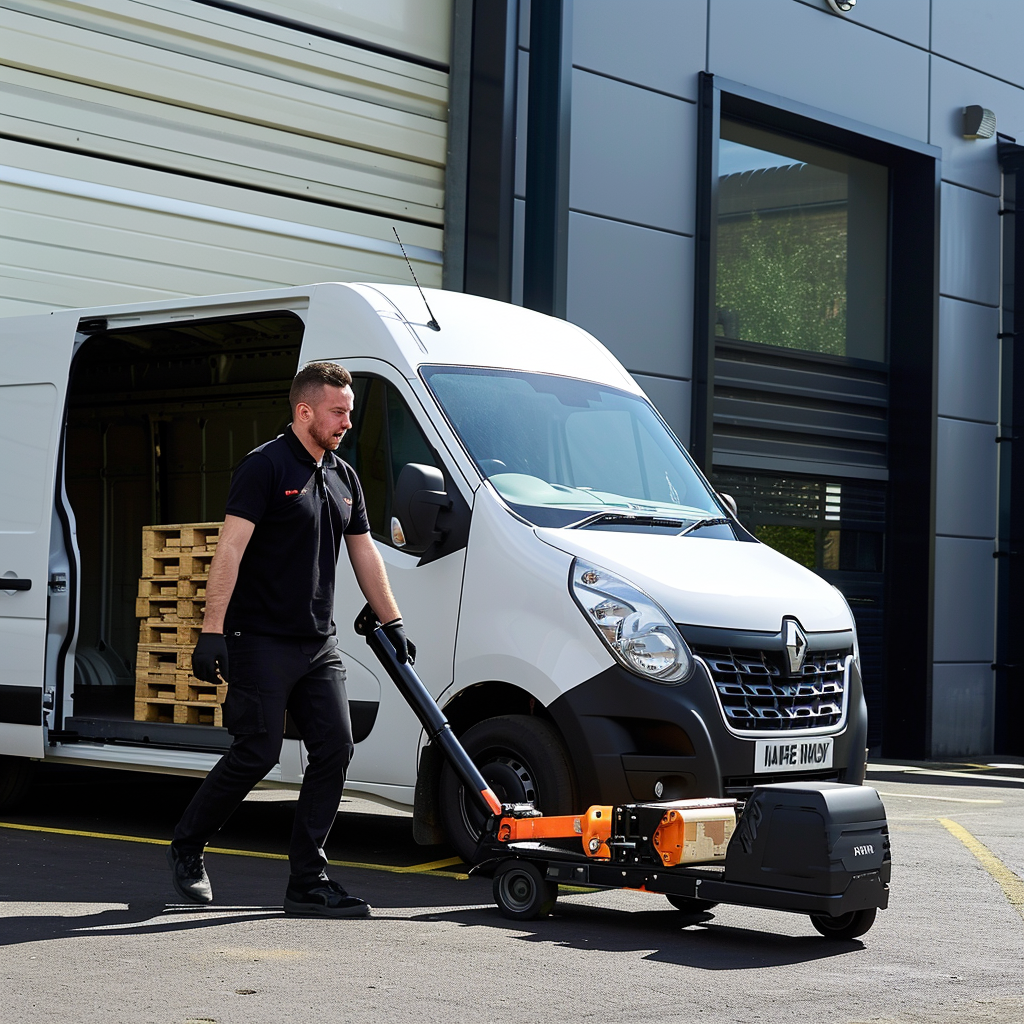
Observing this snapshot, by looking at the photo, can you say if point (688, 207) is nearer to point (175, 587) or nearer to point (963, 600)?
point (963, 600)

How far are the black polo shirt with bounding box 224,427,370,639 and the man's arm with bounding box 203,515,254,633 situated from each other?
0.05 metres

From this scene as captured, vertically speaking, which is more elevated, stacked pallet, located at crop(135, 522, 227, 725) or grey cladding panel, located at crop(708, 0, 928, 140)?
grey cladding panel, located at crop(708, 0, 928, 140)

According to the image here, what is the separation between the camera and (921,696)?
56.0ft

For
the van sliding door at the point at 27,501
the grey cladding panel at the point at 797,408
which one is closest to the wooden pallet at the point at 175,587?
the van sliding door at the point at 27,501

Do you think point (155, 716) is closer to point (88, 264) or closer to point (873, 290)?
point (88, 264)

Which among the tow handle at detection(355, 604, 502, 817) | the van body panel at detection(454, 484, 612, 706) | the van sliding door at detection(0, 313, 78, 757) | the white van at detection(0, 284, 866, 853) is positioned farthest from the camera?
the van sliding door at detection(0, 313, 78, 757)

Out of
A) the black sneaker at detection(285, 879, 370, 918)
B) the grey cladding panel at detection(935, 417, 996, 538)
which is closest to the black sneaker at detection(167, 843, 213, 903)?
the black sneaker at detection(285, 879, 370, 918)

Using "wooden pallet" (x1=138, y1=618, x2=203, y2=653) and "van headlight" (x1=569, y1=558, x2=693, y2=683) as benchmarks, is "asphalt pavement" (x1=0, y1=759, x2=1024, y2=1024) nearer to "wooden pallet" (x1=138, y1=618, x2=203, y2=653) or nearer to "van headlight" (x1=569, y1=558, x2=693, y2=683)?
"van headlight" (x1=569, y1=558, x2=693, y2=683)

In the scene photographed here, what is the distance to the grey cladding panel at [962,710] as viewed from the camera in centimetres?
1725

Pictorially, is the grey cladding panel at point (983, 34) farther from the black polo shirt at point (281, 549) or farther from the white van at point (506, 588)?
the black polo shirt at point (281, 549)

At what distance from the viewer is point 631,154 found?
48.5ft

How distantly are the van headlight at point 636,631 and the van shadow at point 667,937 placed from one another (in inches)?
36.7

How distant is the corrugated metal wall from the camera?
11773 millimetres

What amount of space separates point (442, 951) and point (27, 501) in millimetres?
4259
